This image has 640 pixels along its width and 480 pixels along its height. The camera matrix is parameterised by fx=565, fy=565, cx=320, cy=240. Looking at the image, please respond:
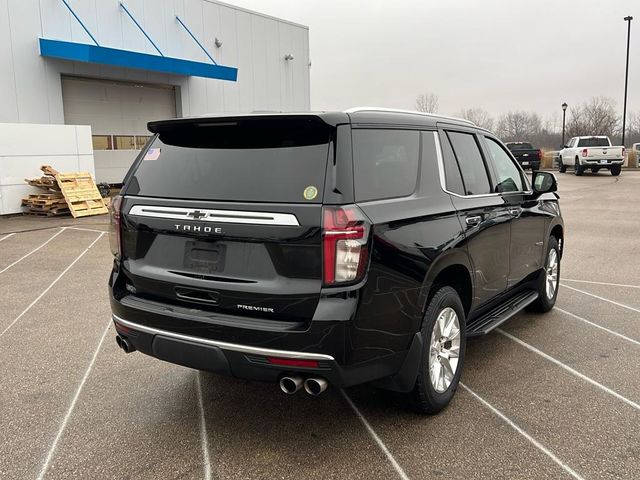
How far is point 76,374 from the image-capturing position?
4238mm

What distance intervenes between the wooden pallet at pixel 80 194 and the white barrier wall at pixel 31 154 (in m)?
0.81

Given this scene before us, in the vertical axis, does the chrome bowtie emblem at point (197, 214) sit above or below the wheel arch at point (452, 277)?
above

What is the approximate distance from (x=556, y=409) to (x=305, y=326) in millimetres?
1870

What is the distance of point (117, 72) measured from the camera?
18281 millimetres

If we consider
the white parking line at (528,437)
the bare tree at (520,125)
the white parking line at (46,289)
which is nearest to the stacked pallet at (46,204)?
the white parking line at (46,289)

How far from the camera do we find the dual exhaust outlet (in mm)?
2814

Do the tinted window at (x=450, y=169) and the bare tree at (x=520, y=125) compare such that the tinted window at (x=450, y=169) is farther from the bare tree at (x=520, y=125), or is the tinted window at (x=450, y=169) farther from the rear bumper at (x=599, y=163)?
the bare tree at (x=520, y=125)

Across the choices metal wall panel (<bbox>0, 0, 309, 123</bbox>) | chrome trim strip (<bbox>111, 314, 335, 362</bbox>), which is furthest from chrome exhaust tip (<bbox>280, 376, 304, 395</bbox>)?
metal wall panel (<bbox>0, 0, 309, 123</bbox>)

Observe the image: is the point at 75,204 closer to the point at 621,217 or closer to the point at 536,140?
the point at 621,217

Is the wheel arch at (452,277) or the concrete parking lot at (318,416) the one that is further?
the wheel arch at (452,277)

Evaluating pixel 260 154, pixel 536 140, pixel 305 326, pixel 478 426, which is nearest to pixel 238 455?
pixel 305 326

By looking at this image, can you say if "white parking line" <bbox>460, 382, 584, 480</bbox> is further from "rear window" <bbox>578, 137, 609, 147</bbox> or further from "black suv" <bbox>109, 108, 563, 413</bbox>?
"rear window" <bbox>578, 137, 609, 147</bbox>

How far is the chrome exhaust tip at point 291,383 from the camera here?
111 inches

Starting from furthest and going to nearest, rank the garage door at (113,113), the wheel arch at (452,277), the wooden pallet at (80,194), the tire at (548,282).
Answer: the garage door at (113,113)
the wooden pallet at (80,194)
the tire at (548,282)
the wheel arch at (452,277)
